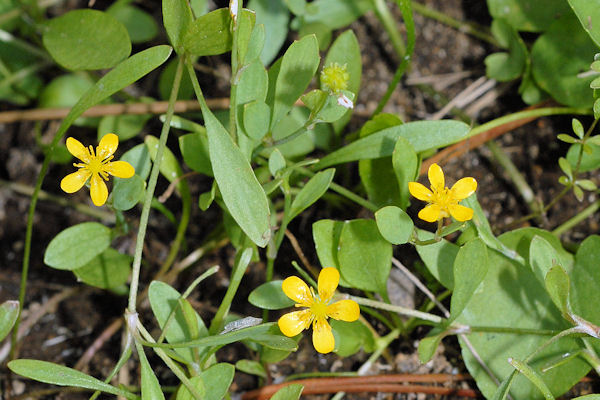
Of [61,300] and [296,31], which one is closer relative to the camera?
[61,300]

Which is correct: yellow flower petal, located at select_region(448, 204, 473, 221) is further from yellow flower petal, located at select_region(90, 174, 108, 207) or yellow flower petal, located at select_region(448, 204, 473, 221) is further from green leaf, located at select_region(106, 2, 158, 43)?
green leaf, located at select_region(106, 2, 158, 43)

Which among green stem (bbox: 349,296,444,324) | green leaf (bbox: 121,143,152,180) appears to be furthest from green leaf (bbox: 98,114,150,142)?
green stem (bbox: 349,296,444,324)

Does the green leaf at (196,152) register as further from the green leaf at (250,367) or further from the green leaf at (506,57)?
the green leaf at (506,57)

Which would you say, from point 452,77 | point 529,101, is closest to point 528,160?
point 529,101

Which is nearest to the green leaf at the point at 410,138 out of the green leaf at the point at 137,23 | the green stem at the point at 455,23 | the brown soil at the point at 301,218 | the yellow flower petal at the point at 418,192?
the yellow flower petal at the point at 418,192

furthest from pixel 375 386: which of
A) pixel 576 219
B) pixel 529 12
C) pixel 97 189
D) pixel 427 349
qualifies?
pixel 529 12

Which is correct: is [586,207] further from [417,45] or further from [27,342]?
[27,342]
